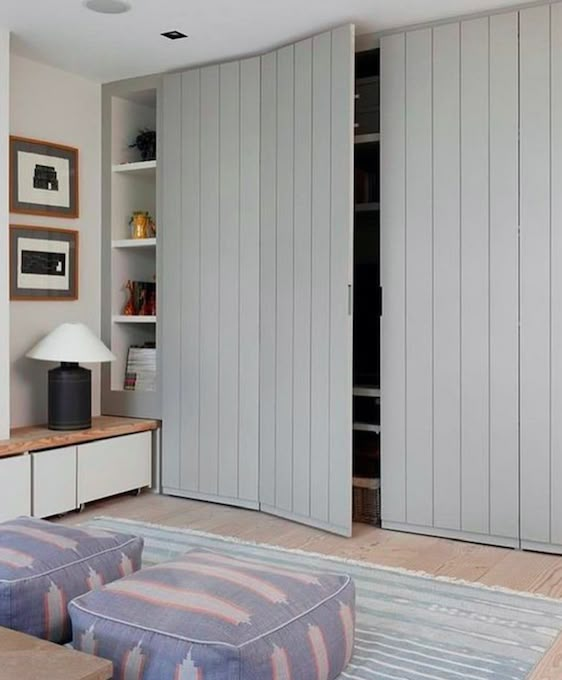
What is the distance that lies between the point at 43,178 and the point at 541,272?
278 cm

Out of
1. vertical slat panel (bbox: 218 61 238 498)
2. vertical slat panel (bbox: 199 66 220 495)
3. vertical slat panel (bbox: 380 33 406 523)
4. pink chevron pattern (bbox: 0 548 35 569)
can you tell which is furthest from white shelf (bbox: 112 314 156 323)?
pink chevron pattern (bbox: 0 548 35 569)

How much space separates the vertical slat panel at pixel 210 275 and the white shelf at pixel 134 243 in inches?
17.5

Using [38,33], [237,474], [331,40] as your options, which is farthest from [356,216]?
[38,33]

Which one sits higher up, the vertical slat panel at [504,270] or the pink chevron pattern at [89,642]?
the vertical slat panel at [504,270]

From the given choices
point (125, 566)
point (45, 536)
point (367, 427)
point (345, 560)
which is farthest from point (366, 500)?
point (45, 536)

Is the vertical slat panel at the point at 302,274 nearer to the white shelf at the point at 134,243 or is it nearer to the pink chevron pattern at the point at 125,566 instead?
the white shelf at the point at 134,243

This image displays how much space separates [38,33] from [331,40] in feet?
4.80

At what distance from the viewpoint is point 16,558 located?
99.0 inches

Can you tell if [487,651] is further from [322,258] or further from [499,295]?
[322,258]

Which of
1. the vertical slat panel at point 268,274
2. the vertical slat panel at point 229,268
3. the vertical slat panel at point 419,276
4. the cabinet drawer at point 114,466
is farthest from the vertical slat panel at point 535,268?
the cabinet drawer at point 114,466

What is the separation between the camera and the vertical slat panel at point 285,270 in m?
4.21

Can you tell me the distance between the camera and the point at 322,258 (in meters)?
4.06

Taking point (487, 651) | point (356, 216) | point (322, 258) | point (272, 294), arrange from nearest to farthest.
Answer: point (487, 651) < point (322, 258) < point (272, 294) < point (356, 216)

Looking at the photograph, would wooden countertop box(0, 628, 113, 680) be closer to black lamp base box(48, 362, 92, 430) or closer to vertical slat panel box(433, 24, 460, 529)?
vertical slat panel box(433, 24, 460, 529)
